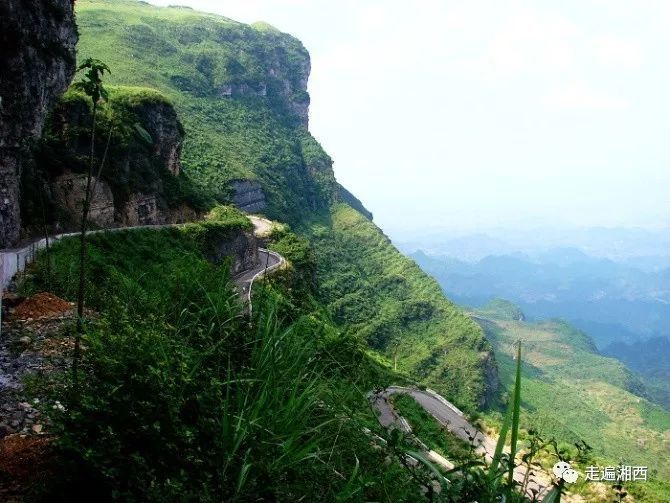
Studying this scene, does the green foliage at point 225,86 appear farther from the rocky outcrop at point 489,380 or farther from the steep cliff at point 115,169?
the rocky outcrop at point 489,380

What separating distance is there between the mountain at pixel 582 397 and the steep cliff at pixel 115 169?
29.9 meters

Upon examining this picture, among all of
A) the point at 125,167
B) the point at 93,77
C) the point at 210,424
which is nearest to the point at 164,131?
the point at 125,167

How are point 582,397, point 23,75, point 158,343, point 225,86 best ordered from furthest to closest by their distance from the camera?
point 225,86
point 582,397
point 23,75
point 158,343

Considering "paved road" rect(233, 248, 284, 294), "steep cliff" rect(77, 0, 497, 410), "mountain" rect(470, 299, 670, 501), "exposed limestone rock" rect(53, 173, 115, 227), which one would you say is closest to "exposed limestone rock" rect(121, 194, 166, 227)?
"exposed limestone rock" rect(53, 173, 115, 227)

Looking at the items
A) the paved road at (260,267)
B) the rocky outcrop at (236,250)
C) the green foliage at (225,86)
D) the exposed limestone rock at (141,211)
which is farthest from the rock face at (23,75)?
the green foliage at (225,86)

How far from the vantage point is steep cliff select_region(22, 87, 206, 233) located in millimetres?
28000

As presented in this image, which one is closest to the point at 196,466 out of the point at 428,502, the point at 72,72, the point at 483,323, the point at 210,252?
the point at 428,502

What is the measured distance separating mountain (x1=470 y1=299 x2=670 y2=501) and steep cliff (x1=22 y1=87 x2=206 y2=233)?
2989cm

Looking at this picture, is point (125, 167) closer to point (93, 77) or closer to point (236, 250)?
point (236, 250)

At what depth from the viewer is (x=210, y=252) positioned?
117ft

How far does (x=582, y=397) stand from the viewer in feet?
344

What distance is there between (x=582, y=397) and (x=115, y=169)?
101m

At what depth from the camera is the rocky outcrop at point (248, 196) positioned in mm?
78250

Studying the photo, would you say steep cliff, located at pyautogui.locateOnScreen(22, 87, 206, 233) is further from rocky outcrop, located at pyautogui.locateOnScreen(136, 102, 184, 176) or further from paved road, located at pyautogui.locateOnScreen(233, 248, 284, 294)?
paved road, located at pyautogui.locateOnScreen(233, 248, 284, 294)
